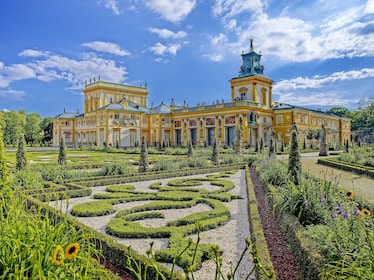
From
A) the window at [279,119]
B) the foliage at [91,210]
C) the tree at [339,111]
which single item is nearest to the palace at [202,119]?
the window at [279,119]

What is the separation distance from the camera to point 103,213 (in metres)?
6.52

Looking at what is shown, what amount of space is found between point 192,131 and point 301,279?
41.7 m

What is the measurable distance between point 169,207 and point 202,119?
119 ft

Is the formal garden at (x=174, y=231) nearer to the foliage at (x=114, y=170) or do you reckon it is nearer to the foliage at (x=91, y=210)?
the foliage at (x=91, y=210)

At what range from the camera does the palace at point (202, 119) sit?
39.8m

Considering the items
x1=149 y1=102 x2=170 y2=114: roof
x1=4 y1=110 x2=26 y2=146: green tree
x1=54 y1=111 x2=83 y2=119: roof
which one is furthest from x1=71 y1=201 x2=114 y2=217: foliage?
x1=4 y1=110 x2=26 y2=146: green tree

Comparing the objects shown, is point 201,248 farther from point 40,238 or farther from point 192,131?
point 192,131

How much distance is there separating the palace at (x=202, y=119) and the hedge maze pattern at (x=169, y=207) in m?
29.6

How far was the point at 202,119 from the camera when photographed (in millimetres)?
42875

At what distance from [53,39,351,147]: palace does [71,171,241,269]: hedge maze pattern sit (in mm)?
29585

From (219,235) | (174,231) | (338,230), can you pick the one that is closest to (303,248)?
(338,230)

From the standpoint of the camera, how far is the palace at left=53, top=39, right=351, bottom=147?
3975cm

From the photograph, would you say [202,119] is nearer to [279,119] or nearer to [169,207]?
[279,119]

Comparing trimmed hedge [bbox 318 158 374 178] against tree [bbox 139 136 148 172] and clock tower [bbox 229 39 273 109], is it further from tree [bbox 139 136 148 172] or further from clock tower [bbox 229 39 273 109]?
clock tower [bbox 229 39 273 109]
